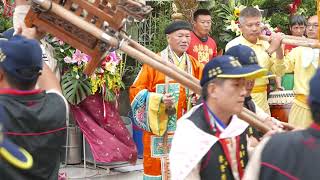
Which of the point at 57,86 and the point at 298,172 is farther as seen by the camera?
the point at 57,86

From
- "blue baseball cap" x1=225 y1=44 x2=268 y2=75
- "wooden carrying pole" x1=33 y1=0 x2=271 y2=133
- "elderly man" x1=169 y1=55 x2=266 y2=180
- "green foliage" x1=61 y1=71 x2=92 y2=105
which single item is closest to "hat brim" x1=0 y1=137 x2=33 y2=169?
"elderly man" x1=169 y1=55 x2=266 y2=180

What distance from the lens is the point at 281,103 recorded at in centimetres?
652

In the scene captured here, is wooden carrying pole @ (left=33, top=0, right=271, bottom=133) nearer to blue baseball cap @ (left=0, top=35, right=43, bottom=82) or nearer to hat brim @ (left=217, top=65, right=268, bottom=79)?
hat brim @ (left=217, top=65, right=268, bottom=79)

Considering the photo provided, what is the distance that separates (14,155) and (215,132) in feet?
3.57

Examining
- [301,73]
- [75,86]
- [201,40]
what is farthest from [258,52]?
[75,86]

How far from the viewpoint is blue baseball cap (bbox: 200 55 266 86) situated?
120 inches

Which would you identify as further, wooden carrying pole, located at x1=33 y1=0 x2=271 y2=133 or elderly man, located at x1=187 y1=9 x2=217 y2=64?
elderly man, located at x1=187 y1=9 x2=217 y2=64

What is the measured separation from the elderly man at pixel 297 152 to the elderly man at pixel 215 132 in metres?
0.58

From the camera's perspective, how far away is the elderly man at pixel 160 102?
18.2ft

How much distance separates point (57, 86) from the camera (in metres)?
3.30

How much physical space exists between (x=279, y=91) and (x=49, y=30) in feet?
12.6

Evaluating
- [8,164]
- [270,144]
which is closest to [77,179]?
[8,164]

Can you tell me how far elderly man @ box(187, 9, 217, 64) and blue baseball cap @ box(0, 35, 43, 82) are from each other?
4452mm

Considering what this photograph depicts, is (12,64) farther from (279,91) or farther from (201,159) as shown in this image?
(279,91)
